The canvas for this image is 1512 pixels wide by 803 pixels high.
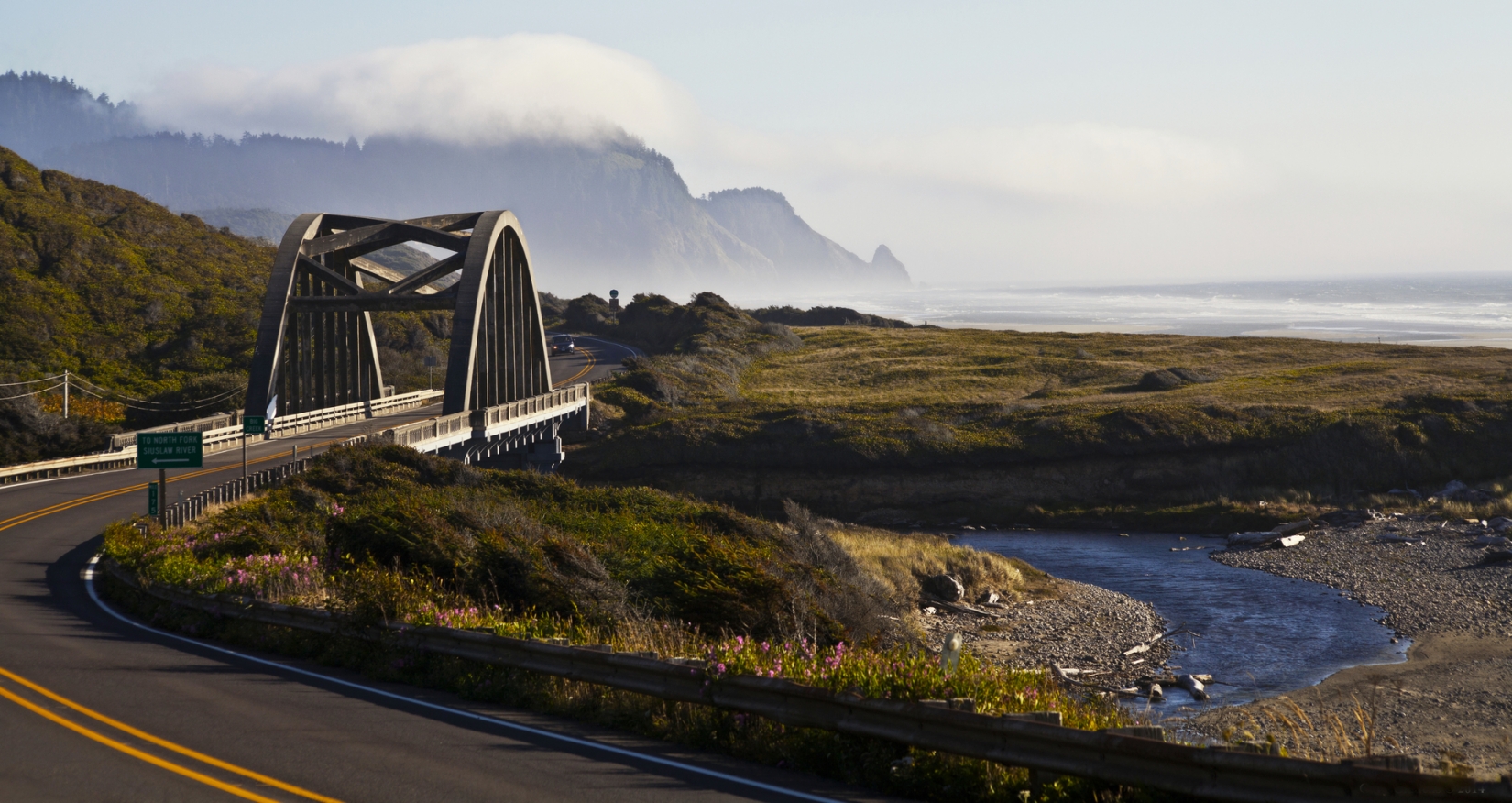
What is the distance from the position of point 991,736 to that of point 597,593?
8271mm

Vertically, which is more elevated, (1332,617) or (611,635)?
(611,635)

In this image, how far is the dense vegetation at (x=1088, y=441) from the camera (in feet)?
159

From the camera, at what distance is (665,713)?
1130 cm

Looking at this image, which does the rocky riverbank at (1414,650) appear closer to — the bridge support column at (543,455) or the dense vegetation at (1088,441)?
the dense vegetation at (1088,441)

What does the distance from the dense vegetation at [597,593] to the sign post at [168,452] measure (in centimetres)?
143

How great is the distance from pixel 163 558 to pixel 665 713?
44.9 feet

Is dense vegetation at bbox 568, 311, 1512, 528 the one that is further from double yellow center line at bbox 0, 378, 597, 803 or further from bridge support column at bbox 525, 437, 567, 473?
double yellow center line at bbox 0, 378, 597, 803

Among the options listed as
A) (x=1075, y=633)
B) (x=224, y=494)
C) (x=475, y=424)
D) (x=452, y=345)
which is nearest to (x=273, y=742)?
(x=224, y=494)

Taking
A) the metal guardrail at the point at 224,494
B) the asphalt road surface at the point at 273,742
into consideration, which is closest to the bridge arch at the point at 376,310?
the metal guardrail at the point at 224,494

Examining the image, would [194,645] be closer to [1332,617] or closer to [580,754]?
[580,754]

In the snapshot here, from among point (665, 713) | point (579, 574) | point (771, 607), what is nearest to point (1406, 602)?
point (771, 607)

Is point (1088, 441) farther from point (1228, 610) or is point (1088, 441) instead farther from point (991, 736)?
point (991, 736)

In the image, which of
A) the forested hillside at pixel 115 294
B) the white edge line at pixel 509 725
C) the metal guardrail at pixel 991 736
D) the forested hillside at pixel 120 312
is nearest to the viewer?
the metal guardrail at pixel 991 736

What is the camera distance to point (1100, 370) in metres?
77.7
